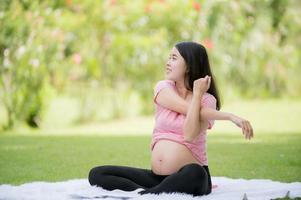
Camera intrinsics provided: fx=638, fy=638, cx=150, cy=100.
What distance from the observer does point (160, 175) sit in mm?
4305

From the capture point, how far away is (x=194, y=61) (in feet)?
14.2

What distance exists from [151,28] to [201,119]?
300 inches

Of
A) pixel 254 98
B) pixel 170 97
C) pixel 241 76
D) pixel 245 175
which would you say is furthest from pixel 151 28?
pixel 170 97

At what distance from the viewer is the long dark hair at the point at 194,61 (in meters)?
4.32

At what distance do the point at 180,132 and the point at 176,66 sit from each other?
0.45 m

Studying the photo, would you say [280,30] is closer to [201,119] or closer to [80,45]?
[80,45]

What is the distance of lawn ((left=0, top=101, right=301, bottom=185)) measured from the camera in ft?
18.7

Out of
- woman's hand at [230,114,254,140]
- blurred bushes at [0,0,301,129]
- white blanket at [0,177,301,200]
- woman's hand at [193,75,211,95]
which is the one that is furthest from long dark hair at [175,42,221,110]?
blurred bushes at [0,0,301,129]

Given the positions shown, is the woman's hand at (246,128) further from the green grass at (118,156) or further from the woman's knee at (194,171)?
the green grass at (118,156)

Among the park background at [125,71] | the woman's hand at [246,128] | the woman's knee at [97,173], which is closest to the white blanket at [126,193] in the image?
the woman's knee at [97,173]

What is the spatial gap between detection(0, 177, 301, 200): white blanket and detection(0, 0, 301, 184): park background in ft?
6.09

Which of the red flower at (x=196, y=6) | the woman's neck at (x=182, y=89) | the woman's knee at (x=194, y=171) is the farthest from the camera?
the red flower at (x=196, y=6)

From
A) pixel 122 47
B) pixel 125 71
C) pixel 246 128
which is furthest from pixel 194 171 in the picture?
pixel 125 71

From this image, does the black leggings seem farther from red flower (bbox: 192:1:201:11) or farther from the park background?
red flower (bbox: 192:1:201:11)
